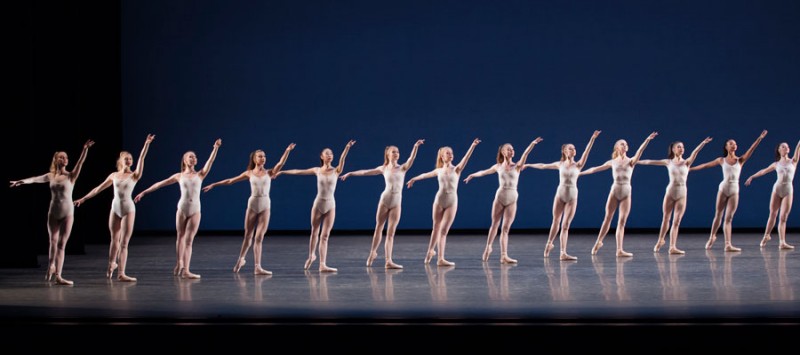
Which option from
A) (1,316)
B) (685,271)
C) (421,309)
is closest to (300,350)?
(421,309)

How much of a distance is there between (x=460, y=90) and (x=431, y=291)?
7.51 m

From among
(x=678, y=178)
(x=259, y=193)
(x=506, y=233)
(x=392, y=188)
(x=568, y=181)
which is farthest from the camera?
(x=678, y=178)

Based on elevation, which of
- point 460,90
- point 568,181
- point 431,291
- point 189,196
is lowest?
point 431,291

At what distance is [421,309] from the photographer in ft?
25.1

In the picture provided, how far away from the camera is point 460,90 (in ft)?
52.2

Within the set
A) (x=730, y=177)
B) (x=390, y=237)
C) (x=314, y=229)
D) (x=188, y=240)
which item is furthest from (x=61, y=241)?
(x=730, y=177)

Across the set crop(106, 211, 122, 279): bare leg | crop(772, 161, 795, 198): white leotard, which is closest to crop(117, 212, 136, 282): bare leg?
crop(106, 211, 122, 279): bare leg

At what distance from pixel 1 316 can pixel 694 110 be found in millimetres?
11896

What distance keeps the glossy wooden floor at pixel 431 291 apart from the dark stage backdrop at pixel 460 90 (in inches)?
106

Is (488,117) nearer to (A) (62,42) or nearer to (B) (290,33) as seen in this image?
(B) (290,33)

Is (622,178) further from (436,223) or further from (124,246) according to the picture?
(124,246)

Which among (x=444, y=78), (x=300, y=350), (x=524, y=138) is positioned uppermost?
(x=444, y=78)

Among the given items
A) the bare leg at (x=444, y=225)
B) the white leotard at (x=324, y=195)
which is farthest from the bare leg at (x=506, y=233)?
the white leotard at (x=324, y=195)

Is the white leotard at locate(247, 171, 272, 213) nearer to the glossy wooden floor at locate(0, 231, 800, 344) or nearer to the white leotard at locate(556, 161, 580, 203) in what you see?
the glossy wooden floor at locate(0, 231, 800, 344)
